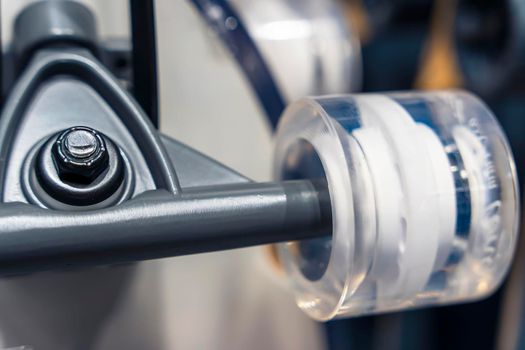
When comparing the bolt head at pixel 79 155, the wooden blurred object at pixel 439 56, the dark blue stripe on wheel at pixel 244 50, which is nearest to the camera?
the bolt head at pixel 79 155

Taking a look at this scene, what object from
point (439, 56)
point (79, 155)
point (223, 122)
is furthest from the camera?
point (439, 56)

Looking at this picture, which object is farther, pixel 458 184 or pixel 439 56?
pixel 439 56

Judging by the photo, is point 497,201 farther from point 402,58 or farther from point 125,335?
point 402,58

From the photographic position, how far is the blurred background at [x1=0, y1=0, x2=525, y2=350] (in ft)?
0.95

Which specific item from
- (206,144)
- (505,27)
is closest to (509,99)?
(505,27)

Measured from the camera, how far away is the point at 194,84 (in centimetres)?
36

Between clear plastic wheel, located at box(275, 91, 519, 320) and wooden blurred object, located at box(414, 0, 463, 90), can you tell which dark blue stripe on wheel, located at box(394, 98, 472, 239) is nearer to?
clear plastic wheel, located at box(275, 91, 519, 320)

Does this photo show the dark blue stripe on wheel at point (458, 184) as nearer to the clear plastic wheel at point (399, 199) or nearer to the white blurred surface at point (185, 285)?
the clear plastic wheel at point (399, 199)

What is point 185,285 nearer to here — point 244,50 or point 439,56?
point 244,50

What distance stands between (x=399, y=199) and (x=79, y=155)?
11 centimetres

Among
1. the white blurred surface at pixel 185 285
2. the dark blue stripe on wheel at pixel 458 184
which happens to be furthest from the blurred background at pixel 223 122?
the dark blue stripe on wheel at pixel 458 184

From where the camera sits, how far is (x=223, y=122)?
0.36m

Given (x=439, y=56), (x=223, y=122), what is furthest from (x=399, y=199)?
(x=439, y=56)

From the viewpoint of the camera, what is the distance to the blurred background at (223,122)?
0.29 meters
